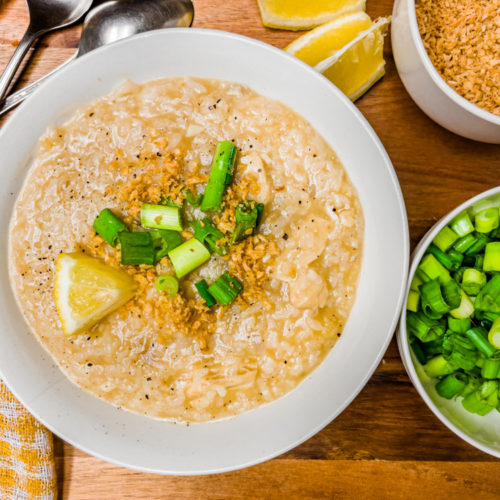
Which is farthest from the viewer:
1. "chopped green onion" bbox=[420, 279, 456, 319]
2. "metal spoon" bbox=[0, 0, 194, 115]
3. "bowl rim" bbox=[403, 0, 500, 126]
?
"metal spoon" bbox=[0, 0, 194, 115]

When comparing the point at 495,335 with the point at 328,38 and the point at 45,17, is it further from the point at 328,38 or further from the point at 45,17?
the point at 45,17

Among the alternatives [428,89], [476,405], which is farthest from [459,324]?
[428,89]

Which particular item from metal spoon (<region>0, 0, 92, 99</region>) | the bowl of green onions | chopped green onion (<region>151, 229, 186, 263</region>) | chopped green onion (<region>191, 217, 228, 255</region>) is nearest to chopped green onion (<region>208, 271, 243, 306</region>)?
chopped green onion (<region>191, 217, 228, 255</region>)

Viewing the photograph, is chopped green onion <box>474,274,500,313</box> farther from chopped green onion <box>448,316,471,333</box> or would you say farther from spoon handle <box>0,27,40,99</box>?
spoon handle <box>0,27,40,99</box>

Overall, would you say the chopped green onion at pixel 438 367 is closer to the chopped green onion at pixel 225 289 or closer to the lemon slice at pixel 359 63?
the chopped green onion at pixel 225 289

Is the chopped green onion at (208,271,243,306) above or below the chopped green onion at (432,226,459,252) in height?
above

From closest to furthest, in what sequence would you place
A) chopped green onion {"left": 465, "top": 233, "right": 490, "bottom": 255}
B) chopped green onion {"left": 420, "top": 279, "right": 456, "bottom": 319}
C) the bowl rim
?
the bowl rim, chopped green onion {"left": 420, "top": 279, "right": 456, "bottom": 319}, chopped green onion {"left": 465, "top": 233, "right": 490, "bottom": 255}
